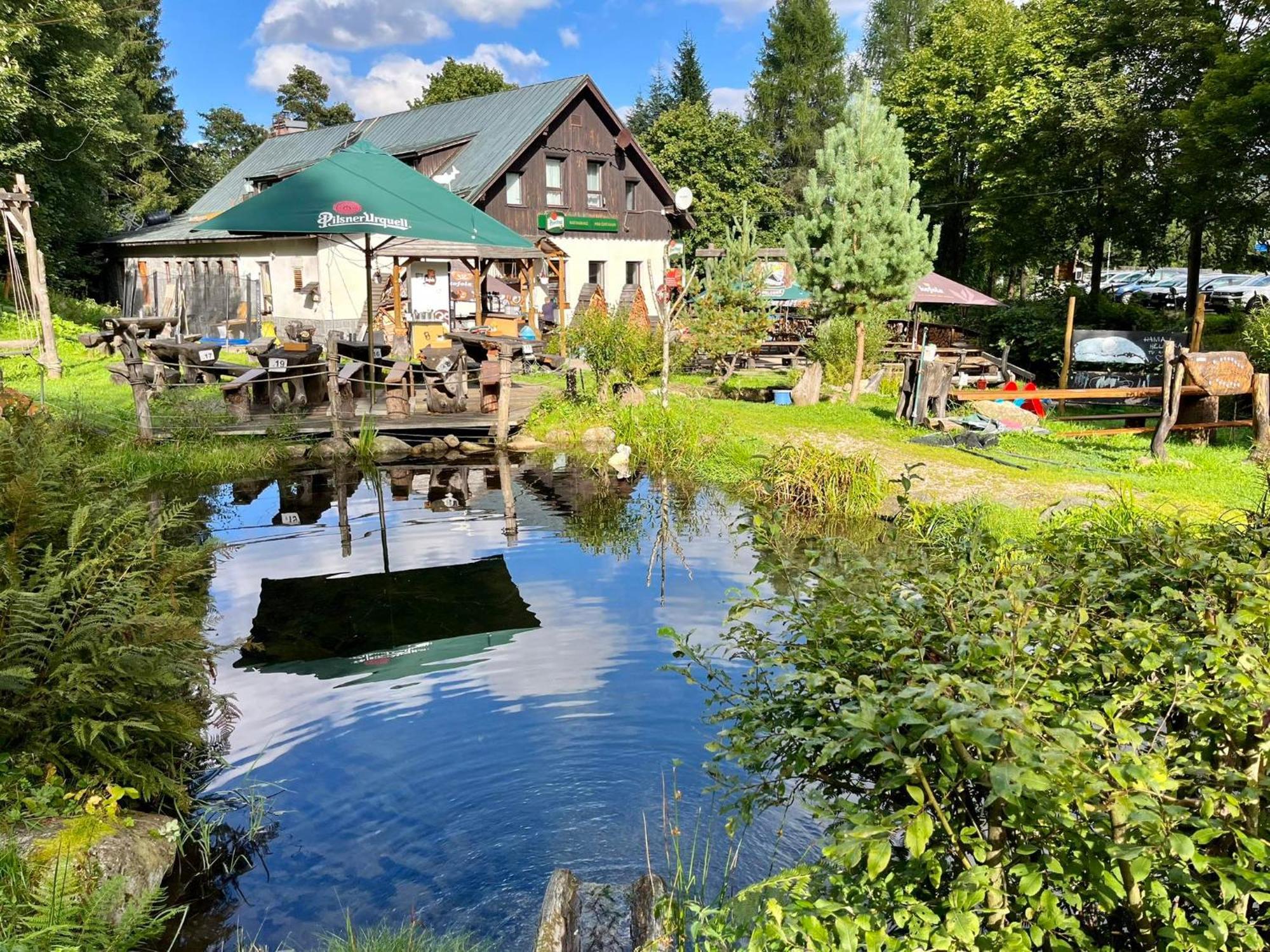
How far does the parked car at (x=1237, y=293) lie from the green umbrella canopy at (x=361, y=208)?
79.5ft

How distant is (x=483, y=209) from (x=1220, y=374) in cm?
2238

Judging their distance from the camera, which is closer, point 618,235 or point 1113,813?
point 1113,813

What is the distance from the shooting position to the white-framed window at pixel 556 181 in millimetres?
30359

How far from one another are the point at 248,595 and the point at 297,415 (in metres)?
6.79

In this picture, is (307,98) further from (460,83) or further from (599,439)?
(599,439)

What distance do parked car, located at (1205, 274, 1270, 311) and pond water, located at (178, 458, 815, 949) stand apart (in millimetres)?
25544

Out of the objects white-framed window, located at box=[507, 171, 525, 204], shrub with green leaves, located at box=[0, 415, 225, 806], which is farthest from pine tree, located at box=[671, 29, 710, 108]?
shrub with green leaves, located at box=[0, 415, 225, 806]

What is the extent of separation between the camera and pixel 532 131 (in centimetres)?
2878

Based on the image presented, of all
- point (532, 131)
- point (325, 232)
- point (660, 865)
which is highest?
point (532, 131)

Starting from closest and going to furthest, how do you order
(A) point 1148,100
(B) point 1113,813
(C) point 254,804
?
(B) point 1113,813
(C) point 254,804
(A) point 1148,100

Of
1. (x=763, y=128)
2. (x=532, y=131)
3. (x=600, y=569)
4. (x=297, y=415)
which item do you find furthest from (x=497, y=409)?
(x=763, y=128)

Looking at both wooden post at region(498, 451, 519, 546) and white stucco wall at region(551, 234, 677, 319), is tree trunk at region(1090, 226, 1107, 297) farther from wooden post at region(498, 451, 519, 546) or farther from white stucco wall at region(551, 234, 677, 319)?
wooden post at region(498, 451, 519, 546)

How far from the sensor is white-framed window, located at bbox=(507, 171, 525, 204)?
96.2ft

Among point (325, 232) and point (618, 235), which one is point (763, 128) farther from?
point (325, 232)
